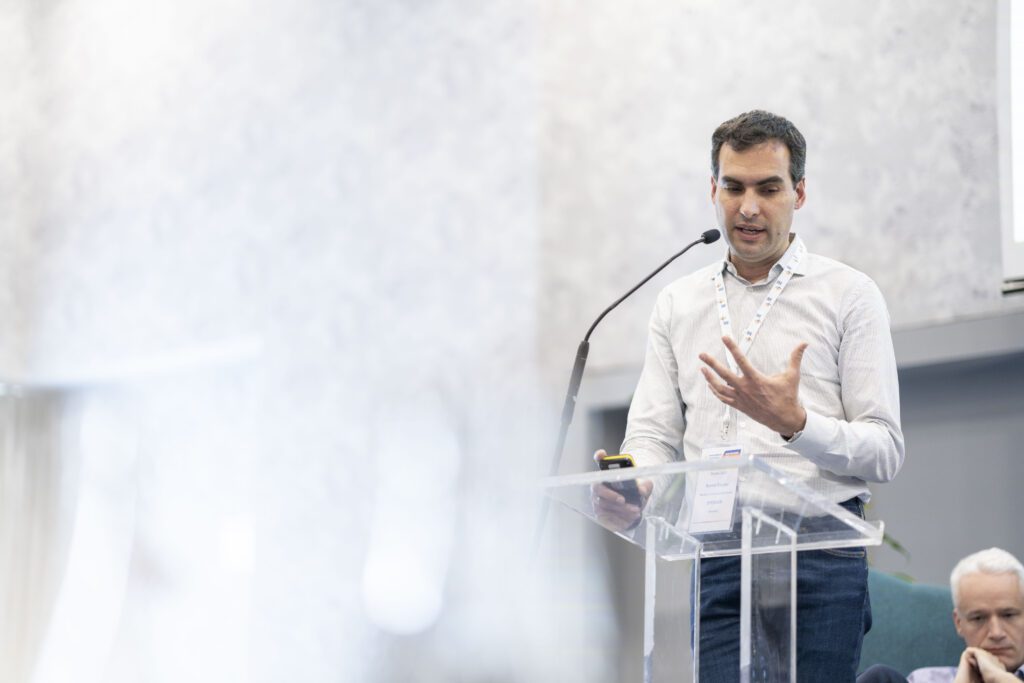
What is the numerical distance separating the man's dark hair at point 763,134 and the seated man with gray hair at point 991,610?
1184mm

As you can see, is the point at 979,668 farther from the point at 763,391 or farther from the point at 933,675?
the point at 763,391

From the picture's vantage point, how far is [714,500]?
1.58 metres

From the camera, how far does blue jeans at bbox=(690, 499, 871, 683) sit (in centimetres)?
161

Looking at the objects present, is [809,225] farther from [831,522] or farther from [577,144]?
[831,522]

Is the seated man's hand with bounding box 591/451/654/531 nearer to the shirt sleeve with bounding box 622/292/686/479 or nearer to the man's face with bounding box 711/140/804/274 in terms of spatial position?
the shirt sleeve with bounding box 622/292/686/479

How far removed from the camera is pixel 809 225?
14.1 feet

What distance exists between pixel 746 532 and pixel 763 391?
0.19 metres

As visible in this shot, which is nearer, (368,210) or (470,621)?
(470,621)

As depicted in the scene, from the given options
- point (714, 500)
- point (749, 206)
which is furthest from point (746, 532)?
point (749, 206)

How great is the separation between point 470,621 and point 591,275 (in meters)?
1.52

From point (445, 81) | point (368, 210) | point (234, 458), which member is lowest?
point (234, 458)

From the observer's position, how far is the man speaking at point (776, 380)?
1.61 meters

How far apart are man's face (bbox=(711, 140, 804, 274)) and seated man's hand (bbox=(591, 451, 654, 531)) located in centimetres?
43

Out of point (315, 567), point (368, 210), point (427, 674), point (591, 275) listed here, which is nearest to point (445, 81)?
point (368, 210)
